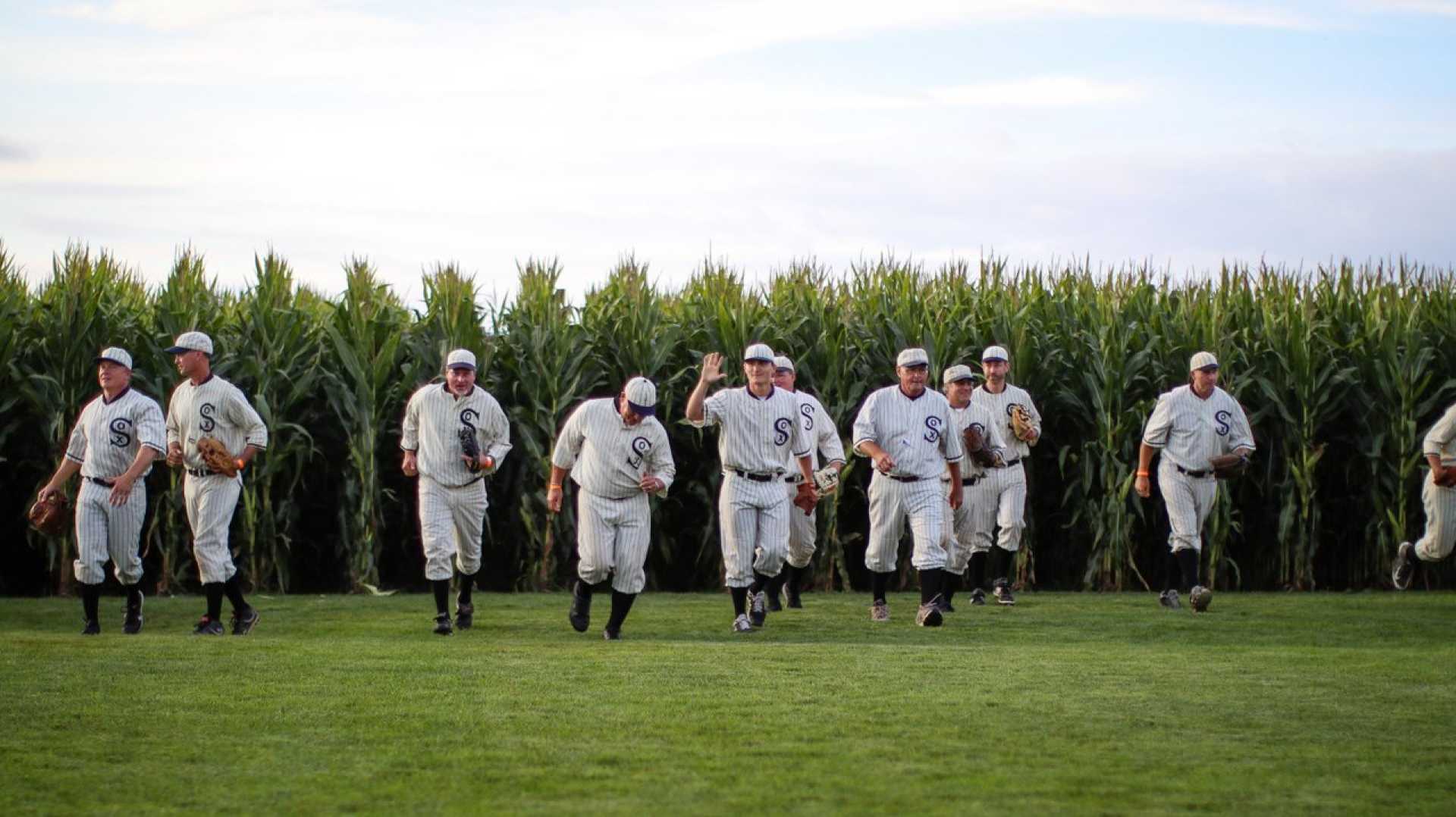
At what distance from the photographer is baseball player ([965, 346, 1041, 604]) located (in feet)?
55.4

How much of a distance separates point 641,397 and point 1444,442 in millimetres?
7375

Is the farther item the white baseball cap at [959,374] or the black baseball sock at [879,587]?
the white baseball cap at [959,374]

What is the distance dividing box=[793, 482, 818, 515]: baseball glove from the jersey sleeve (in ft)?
11.3

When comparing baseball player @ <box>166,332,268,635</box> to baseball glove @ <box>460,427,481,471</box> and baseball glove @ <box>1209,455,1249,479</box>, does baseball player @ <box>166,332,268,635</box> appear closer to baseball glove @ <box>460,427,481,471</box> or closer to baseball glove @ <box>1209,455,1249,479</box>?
baseball glove @ <box>460,427,481,471</box>

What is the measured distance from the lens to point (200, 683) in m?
10.2

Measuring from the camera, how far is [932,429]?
14.2 metres

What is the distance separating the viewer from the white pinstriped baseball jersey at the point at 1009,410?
55.6 feet

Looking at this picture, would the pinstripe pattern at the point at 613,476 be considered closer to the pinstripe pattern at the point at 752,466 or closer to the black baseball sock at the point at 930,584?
the pinstripe pattern at the point at 752,466

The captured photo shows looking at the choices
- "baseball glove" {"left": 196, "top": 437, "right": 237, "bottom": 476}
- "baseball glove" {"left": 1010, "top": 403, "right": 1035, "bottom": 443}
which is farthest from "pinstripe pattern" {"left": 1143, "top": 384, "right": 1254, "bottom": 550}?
"baseball glove" {"left": 196, "top": 437, "right": 237, "bottom": 476}

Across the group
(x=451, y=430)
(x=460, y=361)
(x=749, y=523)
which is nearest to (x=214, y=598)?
(x=451, y=430)

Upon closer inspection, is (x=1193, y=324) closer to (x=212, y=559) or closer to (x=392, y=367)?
(x=392, y=367)

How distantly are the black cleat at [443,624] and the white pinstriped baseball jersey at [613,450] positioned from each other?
1.83 metres

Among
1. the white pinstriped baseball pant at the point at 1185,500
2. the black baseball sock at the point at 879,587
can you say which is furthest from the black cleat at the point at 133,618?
the white pinstriped baseball pant at the point at 1185,500

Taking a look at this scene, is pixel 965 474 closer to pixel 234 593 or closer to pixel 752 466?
pixel 752 466
